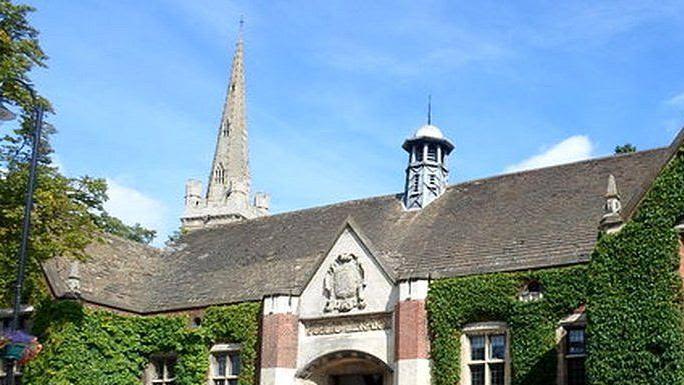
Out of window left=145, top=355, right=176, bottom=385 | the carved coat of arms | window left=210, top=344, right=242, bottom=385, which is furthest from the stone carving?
window left=145, top=355, right=176, bottom=385

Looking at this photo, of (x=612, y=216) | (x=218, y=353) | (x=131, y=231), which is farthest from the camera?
(x=131, y=231)

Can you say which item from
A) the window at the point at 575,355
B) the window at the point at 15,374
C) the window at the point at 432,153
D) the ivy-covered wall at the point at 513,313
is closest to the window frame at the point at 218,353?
the window at the point at 15,374

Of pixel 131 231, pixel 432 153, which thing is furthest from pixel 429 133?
pixel 131 231

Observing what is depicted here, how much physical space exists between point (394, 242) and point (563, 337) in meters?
7.93

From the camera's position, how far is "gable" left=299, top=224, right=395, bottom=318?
1144 inches

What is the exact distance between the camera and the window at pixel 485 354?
26.8 metres

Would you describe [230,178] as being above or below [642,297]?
above

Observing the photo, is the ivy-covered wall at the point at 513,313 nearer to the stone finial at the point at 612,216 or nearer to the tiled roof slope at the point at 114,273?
the stone finial at the point at 612,216

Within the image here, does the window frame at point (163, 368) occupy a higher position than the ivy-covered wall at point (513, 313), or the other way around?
the ivy-covered wall at point (513, 313)

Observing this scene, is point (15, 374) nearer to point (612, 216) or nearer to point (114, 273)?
point (114, 273)

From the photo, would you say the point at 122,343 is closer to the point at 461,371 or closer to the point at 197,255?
the point at 197,255

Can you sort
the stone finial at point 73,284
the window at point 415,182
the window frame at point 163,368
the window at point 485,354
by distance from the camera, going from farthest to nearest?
the window at point 415,182, the window frame at point 163,368, the stone finial at point 73,284, the window at point 485,354

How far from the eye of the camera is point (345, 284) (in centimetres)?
2967

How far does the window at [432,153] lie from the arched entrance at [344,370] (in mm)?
8366
